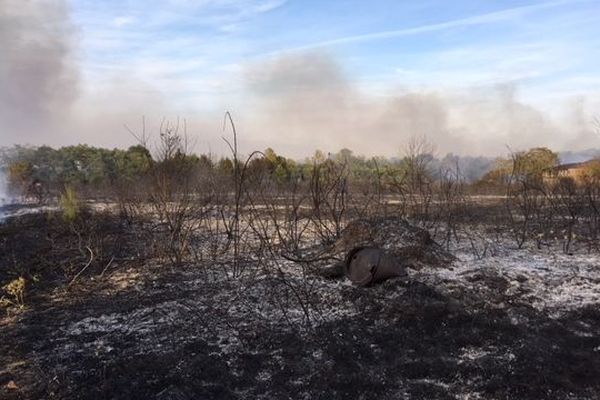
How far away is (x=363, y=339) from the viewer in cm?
470

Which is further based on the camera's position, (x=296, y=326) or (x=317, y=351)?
(x=296, y=326)

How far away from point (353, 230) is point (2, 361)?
4.56 m

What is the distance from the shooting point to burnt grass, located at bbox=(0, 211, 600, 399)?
380 centimetres

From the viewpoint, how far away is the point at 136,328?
5.02 metres

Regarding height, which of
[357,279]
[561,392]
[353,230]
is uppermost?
[353,230]

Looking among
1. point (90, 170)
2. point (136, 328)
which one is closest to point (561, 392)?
point (136, 328)

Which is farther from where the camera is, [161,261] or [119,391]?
[161,261]

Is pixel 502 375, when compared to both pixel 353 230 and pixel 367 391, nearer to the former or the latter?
pixel 367 391

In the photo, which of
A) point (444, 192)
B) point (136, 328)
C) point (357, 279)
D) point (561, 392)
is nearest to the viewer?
point (561, 392)

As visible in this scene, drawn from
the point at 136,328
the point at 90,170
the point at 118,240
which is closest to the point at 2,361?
the point at 136,328

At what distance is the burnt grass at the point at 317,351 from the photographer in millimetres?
3801

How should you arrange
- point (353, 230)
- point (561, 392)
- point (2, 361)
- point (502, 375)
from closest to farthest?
point (561, 392) → point (502, 375) → point (2, 361) → point (353, 230)

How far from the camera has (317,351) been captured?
4.47 m

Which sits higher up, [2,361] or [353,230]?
[353,230]
